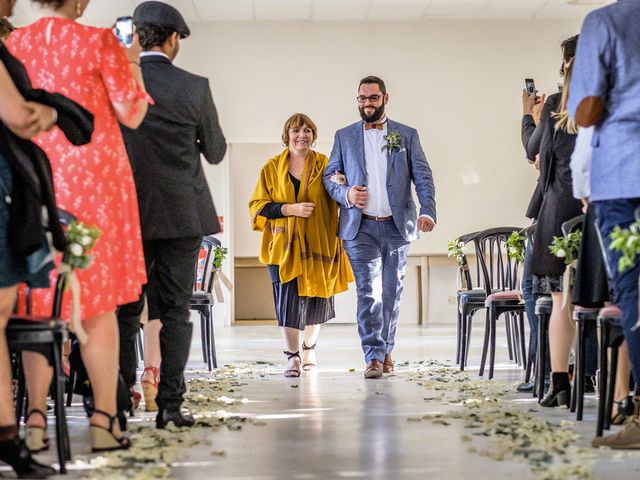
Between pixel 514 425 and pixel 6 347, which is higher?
pixel 6 347

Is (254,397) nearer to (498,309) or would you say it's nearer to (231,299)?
(498,309)

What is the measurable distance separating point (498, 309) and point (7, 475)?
3.24 meters

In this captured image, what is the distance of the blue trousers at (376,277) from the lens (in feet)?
19.1

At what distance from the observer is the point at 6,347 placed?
2822 mm

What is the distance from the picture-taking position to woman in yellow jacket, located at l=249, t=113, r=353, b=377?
236 inches

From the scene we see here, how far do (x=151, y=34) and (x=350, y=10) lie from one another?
7.80 m

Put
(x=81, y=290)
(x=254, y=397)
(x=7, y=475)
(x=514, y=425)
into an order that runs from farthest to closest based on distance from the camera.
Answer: (x=254, y=397), (x=514, y=425), (x=81, y=290), (x=7, y=475)

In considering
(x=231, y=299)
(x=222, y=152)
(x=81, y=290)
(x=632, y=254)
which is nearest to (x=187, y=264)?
(x=222, y=152)

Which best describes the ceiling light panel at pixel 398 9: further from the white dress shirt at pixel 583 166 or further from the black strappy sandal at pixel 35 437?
the black strappy sandal at pixel 35 437

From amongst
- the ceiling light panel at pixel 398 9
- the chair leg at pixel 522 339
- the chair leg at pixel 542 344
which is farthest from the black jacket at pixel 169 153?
the ceiling light panel at pixel 398 9

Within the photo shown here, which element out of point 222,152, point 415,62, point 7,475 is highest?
point 415,62

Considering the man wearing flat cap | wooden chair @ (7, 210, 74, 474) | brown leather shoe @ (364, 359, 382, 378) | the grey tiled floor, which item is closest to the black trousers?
the man wearing flat cap

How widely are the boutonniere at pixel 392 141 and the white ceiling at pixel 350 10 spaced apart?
5315mm

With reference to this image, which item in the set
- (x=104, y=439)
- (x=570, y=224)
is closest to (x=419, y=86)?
(x=570, y=224)
